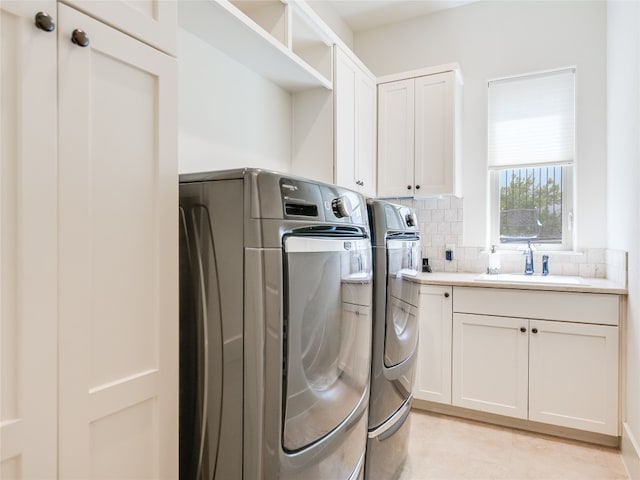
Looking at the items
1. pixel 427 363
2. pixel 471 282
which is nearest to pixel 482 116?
pixel 471 282

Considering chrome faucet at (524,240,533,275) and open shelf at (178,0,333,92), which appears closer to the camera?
open shelf at (178,0,333,92)

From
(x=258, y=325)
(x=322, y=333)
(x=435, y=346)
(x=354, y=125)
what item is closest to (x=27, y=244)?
(x=258, y=325)

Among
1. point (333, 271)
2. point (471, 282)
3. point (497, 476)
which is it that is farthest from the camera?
point (471, 282)

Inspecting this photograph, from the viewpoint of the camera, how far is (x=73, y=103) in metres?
0.75

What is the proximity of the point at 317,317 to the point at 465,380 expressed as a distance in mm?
1893

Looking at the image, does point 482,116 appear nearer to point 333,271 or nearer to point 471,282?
point 471,282

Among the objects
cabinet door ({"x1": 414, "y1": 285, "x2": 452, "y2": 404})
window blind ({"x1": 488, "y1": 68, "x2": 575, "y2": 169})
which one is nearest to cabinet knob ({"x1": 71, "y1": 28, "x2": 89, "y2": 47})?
cabinet door ({"x1": 414, "y1": 285, "x2": 452, "y2": 404})

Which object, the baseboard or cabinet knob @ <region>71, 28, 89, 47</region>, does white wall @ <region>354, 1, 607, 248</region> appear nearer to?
the baseboard

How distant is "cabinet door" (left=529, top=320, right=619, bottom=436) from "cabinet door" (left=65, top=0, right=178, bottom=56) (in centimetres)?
244

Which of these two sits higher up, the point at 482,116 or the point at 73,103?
the point at 482,116

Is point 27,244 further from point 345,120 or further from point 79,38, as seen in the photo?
point 345,120

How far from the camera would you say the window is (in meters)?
2.98

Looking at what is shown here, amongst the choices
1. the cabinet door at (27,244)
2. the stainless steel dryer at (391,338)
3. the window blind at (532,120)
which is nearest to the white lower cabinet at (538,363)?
the stainless steel dryer at (391,338)

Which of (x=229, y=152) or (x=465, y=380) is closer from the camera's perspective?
(x=229, y=152)
